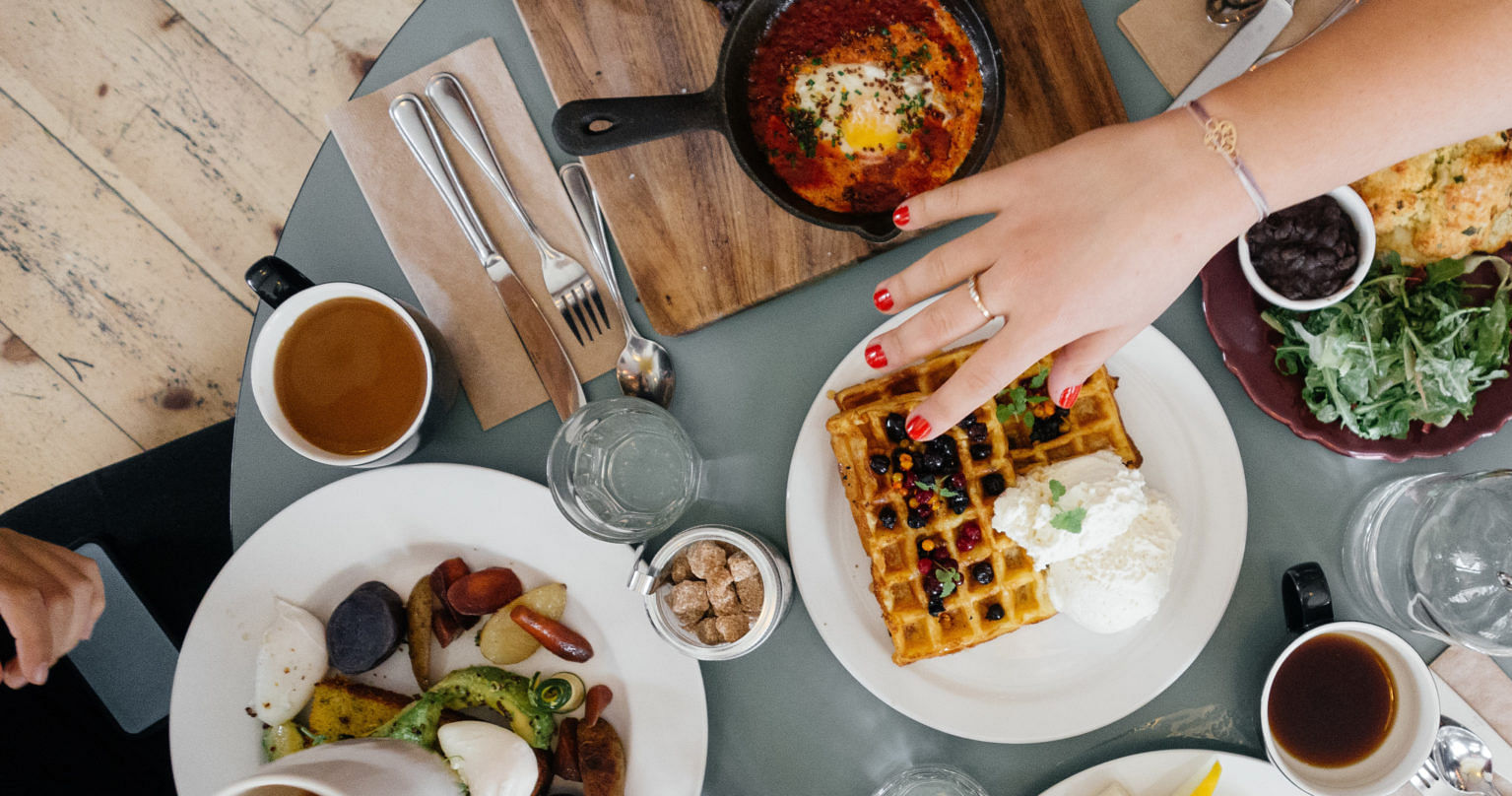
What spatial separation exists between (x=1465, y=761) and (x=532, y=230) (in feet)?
7.64

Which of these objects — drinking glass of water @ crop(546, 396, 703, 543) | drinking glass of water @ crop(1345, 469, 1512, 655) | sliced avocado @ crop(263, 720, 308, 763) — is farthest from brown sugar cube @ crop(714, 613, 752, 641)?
drinking glass of water @ crop(1345, 469, 1512, 655)

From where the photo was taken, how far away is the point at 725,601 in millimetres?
1699

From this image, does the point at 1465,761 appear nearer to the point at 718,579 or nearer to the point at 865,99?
the point at 718,579

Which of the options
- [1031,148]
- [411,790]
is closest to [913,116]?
[1031,148]

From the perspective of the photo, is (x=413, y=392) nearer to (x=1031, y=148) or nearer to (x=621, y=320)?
(x=621, y=320)

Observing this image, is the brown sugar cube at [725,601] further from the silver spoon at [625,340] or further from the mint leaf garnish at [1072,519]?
the mint leaf garnish at [1072,519]

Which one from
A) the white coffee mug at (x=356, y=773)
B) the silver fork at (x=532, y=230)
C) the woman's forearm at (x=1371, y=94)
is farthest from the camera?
the silver fork at (x=532, y=230)

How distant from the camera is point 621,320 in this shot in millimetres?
1812

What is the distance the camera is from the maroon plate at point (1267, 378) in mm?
1637

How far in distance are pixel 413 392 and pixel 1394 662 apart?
2.13 meters

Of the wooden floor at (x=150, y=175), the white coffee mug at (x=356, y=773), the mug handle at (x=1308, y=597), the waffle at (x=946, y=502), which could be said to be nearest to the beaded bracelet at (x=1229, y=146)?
the waffle at (x=946, y=502)

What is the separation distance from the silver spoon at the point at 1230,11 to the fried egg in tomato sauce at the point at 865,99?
0.57 meters

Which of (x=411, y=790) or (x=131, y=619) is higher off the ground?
(x=131, y=619)

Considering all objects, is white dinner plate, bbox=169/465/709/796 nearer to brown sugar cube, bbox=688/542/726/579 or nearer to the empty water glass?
brown sugar cube, bbox=688/542/726/579
